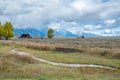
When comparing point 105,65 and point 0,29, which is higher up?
point 0,29

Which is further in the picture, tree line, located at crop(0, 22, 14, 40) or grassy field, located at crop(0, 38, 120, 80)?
tree line, located at crop(0, 22, 14, 40)

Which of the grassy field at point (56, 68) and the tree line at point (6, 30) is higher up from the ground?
the tree line at point (6, 30)

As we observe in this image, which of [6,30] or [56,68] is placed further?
[6,30]

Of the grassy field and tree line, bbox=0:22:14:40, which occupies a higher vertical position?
tree line, bbox=0:22:14:40

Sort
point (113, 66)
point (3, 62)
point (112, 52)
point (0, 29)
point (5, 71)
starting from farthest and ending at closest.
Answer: point (0, 29) → point (112, 52) → point (113, 66) → point (3, 62) → point (5, 71)

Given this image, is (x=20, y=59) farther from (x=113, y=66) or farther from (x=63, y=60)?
(x=113, y=66)

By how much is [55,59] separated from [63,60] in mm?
1354

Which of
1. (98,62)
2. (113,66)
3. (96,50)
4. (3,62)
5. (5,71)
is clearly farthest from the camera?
(96,50)

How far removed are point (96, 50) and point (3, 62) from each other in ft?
79.2

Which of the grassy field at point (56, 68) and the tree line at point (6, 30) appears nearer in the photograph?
the grassy field at point (56, 68)

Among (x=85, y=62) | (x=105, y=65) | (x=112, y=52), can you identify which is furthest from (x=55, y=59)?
(x=112, y=52)

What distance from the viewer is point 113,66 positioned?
3584 cm

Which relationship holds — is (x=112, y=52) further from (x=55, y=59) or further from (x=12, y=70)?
(x=12, y=70)

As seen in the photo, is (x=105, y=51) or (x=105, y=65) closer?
(x=105, y=65)
